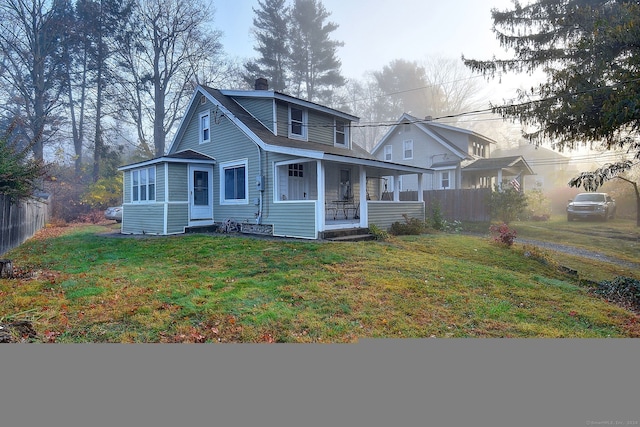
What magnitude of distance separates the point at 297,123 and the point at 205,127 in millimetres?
4057

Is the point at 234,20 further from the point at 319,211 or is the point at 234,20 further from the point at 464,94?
the point at 464,94

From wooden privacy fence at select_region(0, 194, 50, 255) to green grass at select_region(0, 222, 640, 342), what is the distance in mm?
571

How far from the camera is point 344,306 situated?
16.5 feet

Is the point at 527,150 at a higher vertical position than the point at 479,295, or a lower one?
higher

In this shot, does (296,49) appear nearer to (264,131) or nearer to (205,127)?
(205,127)

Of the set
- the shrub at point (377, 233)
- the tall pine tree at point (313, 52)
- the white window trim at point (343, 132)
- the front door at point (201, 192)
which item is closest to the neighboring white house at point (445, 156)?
the white window trim at point (343, 132)

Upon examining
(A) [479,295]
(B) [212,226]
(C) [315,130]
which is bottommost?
(A) [479,295]

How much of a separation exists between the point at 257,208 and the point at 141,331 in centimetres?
870

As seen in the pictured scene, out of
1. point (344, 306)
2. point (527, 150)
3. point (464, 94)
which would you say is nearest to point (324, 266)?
point (344, 306)

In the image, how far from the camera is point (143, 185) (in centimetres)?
1473

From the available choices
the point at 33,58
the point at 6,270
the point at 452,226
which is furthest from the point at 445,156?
the point at 33,58

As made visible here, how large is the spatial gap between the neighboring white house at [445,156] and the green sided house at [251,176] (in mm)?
9092

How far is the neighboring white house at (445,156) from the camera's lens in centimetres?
2378

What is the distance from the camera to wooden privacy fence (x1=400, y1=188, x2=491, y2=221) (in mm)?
19141
